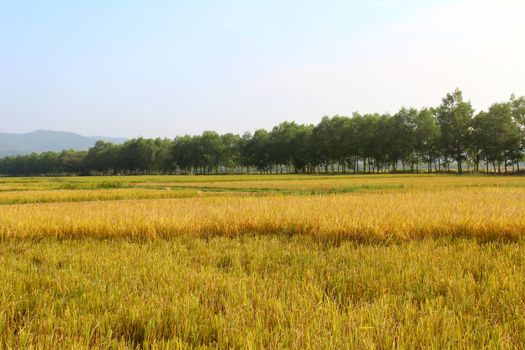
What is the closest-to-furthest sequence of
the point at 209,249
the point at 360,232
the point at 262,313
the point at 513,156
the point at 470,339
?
the point at 470,339, the point at 262,313, the point at 209,249, the point at 360,232, the point at 513,156

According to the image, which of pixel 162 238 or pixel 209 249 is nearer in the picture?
pixel 209 249

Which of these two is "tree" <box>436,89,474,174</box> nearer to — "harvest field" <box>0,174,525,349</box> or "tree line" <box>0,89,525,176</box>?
"tree line" <box>0,89,525,176</box>

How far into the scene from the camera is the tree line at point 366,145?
8344cm

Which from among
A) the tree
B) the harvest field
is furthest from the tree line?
the harvest field

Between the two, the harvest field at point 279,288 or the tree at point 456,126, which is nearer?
the harvest field at point 279,288

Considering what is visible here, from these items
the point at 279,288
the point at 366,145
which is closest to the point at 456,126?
the point at 366,145

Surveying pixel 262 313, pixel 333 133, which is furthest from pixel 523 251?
pixel 333 133

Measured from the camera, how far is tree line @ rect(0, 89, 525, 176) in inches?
3285

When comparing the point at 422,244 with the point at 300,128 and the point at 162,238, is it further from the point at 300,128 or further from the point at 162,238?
Answer: the point at 300,128

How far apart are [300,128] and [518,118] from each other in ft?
197

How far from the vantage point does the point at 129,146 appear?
5994 inches

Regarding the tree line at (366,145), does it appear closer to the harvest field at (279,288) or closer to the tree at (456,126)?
the tree at (456,126)

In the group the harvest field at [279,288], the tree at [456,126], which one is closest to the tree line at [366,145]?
the tree at [456,126]

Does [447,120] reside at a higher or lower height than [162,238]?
higher
